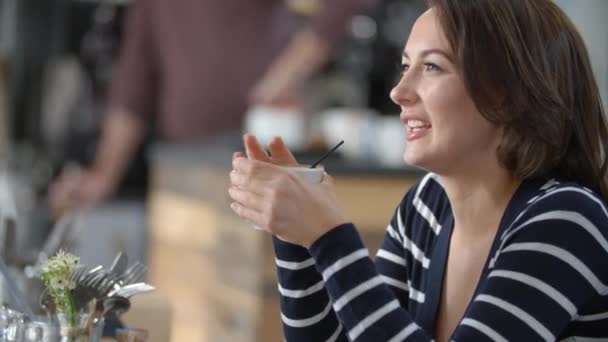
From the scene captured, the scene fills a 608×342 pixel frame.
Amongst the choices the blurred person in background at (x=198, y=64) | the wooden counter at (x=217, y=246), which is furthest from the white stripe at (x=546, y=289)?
the blurred person in background at (x=198, y=64)

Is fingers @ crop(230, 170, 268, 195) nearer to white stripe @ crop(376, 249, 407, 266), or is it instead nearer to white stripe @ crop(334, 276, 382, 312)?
white stripe @ crop(334, 276, 382, 312)

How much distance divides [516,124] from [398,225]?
0.31 m

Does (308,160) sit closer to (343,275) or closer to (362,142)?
(362,142)

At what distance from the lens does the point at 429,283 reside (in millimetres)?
1533

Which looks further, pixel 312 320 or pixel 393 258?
pixel 393 258

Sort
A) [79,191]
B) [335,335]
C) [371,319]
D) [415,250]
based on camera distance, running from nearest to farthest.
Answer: [371,319] → [335,335] → [415,250] → [79,191]

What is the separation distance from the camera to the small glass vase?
129cm

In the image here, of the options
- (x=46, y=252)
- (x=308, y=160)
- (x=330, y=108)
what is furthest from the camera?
(x=330, y=108)

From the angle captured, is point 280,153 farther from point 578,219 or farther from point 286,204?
point 578,219

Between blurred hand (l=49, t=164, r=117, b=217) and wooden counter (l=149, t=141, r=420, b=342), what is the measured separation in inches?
8.0

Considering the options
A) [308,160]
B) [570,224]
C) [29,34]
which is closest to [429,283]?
[570,224]

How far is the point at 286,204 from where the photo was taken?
127 centimetres

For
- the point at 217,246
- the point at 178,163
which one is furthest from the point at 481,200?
the point at 178,163

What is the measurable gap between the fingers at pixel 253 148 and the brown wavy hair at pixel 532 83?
0.27m
